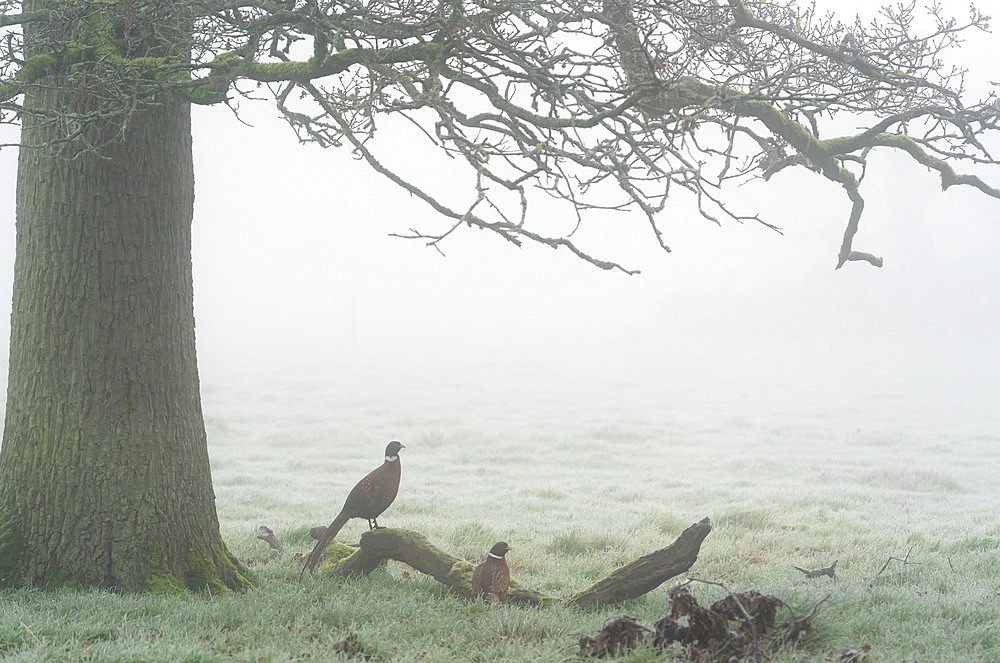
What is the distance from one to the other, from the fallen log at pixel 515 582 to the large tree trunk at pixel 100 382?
104 centimetres

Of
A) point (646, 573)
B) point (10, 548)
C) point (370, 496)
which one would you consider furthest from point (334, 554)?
point (646, 573)

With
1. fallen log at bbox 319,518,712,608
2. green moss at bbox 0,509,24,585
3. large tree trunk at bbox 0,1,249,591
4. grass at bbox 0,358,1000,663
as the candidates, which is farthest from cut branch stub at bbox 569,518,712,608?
green moss at bbox 0,509,24,585

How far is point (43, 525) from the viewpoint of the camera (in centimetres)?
493

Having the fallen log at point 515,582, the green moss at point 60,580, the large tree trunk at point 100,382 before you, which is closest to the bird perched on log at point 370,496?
the fallen log at point 515,582

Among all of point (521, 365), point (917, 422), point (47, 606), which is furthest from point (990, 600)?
point (521, 365)

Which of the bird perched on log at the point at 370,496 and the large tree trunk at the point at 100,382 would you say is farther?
the bird perched on log at the point at 370,496

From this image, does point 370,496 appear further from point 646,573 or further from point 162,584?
point 646,573

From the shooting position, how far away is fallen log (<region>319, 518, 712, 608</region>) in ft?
16.3

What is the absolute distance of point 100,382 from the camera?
16.2 feet

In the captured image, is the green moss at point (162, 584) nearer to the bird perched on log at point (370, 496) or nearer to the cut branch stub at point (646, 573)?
the bird perched on log at point (370, 496)

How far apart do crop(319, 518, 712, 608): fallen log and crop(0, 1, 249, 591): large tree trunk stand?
1.04 m

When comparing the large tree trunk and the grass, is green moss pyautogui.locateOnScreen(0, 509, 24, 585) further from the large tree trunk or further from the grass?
the grass

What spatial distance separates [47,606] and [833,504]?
8669mm

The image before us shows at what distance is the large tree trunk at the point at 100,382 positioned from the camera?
4914 mm
